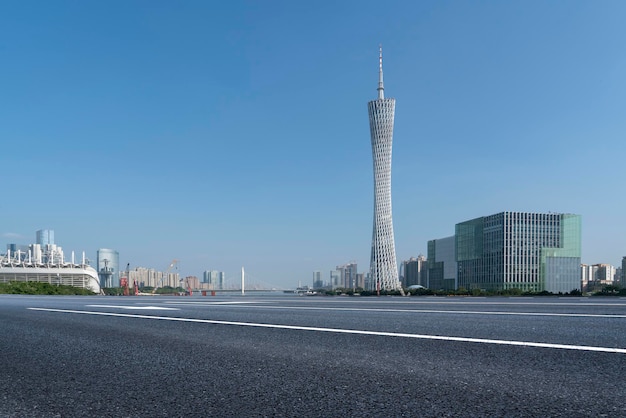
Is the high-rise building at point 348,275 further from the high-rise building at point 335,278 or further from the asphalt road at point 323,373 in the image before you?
the asphalt road at point 323,373

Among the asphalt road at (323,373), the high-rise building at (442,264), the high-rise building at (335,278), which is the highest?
the asphalt road at (323,373)

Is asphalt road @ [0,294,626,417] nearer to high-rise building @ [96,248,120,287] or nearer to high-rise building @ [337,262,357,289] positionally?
high-rise building @ [96,248,120,287]

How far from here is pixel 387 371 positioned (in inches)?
101

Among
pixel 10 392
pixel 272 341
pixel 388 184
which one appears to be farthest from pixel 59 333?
pixel 388 184

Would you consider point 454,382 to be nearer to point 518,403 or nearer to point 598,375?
point 518,403

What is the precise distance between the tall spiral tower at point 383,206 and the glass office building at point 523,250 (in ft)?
90.6

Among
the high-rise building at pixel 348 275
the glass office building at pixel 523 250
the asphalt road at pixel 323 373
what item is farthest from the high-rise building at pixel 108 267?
the asphalt road at pixel 323 373

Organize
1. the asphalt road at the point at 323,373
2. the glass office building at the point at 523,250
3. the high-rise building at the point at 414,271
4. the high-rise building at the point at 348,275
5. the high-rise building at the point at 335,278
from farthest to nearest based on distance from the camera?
the high-rise building at the point at 335,278, the high-rise building at the point at 348,275, the high-rise building at the point at 414,271, the glass office building at the point at 523,250, the asphalt road at the point at 323,373

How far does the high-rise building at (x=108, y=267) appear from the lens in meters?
127

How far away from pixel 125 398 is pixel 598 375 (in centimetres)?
224

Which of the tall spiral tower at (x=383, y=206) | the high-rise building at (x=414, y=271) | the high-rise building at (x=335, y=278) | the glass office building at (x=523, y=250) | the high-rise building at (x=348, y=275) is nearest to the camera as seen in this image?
the tall spiral tower at (x=383, y=206)

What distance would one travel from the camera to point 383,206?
5678cm

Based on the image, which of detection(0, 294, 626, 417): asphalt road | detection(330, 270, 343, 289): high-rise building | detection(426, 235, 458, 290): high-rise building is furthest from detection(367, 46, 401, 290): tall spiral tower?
detection(330, 270, 343, 289): high-rise building

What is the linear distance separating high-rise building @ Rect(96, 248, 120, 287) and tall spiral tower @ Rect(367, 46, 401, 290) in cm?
8714
